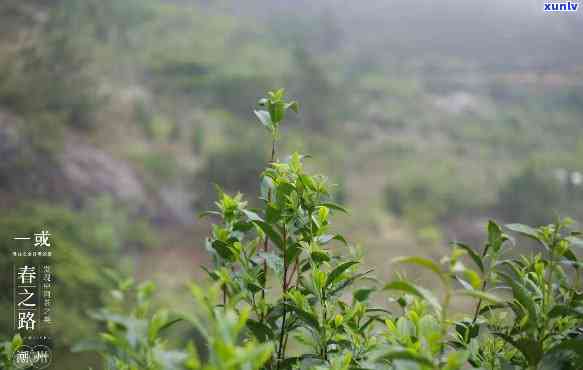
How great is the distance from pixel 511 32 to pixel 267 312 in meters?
14.5

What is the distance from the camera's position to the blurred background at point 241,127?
4570 millimetres

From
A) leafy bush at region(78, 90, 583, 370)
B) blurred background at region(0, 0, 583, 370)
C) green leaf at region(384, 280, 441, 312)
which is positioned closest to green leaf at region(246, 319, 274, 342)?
leafy bush at region(78, 90, 583, 370)

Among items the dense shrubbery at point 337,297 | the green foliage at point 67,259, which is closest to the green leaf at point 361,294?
the dense shrubbery at point 337,297

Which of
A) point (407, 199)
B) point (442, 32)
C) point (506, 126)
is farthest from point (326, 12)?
point (407, 199)

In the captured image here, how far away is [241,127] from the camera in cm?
746

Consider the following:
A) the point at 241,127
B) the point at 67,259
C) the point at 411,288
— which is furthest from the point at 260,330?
the point at 241,127

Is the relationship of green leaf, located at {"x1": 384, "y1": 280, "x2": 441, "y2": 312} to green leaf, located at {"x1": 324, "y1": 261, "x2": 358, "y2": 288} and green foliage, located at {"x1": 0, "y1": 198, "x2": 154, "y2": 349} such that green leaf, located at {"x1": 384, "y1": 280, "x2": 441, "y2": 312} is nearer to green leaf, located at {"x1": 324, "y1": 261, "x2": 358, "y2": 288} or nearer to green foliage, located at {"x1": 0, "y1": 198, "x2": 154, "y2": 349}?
green leaf, located at {"x1": 324, "y1": 261, "x2": 358, "y2": 288}

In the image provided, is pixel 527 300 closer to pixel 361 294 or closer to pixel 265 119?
pixel 361 294

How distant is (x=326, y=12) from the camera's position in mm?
13578

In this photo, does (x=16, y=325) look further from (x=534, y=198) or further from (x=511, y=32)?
(x=511, y=32)

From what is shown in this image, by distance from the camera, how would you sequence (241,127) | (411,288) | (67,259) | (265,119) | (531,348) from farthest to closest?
1. (241,127)
2. (67,259)
3. (265,119)
4. (531,348)
5. (411,288)

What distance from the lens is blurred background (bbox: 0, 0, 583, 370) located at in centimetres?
457

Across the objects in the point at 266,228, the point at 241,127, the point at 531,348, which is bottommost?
the point at 531,348

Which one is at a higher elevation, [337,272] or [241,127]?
[241,127]
